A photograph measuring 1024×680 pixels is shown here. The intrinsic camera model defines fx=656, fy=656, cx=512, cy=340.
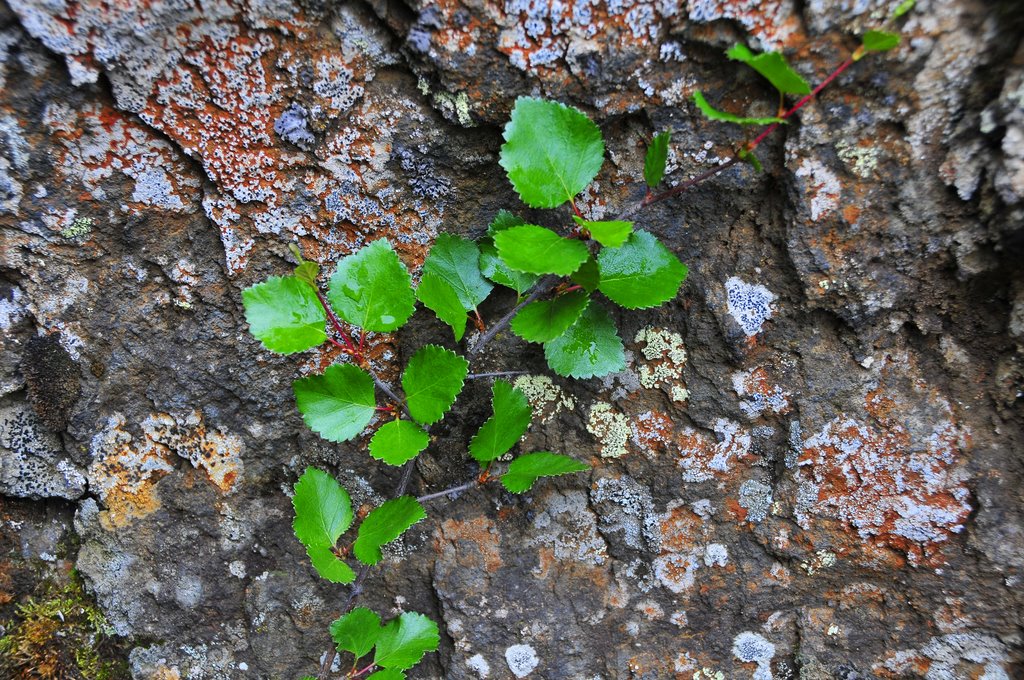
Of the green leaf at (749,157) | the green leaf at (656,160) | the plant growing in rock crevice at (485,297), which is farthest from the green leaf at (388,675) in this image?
the green leaf at (749,157)

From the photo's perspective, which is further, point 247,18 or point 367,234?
point 367,234

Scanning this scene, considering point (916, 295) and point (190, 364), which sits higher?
point (916, 295)

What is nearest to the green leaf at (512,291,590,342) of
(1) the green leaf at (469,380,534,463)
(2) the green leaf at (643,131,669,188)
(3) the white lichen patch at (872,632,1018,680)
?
(1) the green leaf at (469,380,534,463)

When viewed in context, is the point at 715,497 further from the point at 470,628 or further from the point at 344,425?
the point at 344,425

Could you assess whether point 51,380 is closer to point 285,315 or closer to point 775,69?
point 285,315

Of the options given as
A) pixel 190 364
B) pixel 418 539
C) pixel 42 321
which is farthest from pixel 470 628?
pixel 42 321

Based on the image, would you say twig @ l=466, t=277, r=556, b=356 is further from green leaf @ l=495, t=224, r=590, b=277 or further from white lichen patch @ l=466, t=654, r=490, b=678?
white lichen patch @ l=466, t=654, r=490, b=678

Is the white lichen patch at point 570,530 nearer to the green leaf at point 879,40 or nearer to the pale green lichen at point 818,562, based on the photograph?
the pale green lichen at point 818,562
